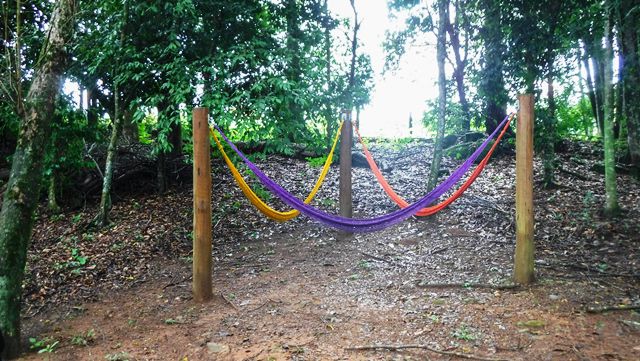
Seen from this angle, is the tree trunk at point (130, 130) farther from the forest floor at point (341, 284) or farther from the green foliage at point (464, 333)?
the green foliage at point (464, 333)

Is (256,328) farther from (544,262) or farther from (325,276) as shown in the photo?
(544,262)

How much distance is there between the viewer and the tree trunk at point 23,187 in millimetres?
2393

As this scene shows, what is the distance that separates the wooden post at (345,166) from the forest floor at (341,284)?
Result: 0.36 m

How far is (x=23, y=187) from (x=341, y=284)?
224 cm

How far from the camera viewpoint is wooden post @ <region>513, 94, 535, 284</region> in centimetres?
276

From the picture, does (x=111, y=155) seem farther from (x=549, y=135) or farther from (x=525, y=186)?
(x=549, y=135)

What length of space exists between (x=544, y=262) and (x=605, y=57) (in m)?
2.24

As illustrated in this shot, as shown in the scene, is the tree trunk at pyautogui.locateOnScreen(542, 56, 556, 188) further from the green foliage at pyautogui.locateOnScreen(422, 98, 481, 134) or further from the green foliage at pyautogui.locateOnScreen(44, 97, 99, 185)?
the green foliage at pyautogui.locateOnScreen(44, 97, 99, 185)

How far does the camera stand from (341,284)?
3182 mm

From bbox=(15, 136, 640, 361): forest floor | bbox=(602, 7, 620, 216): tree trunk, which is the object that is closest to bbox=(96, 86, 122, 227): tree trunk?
bbox=(15, 136, 640, 361): forest floor

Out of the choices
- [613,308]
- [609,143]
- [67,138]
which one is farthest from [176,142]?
[613,308]

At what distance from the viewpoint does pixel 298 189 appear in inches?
228

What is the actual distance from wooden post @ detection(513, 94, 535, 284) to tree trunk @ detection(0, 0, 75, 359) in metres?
3.09

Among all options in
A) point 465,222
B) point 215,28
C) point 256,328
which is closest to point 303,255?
point 256,328
